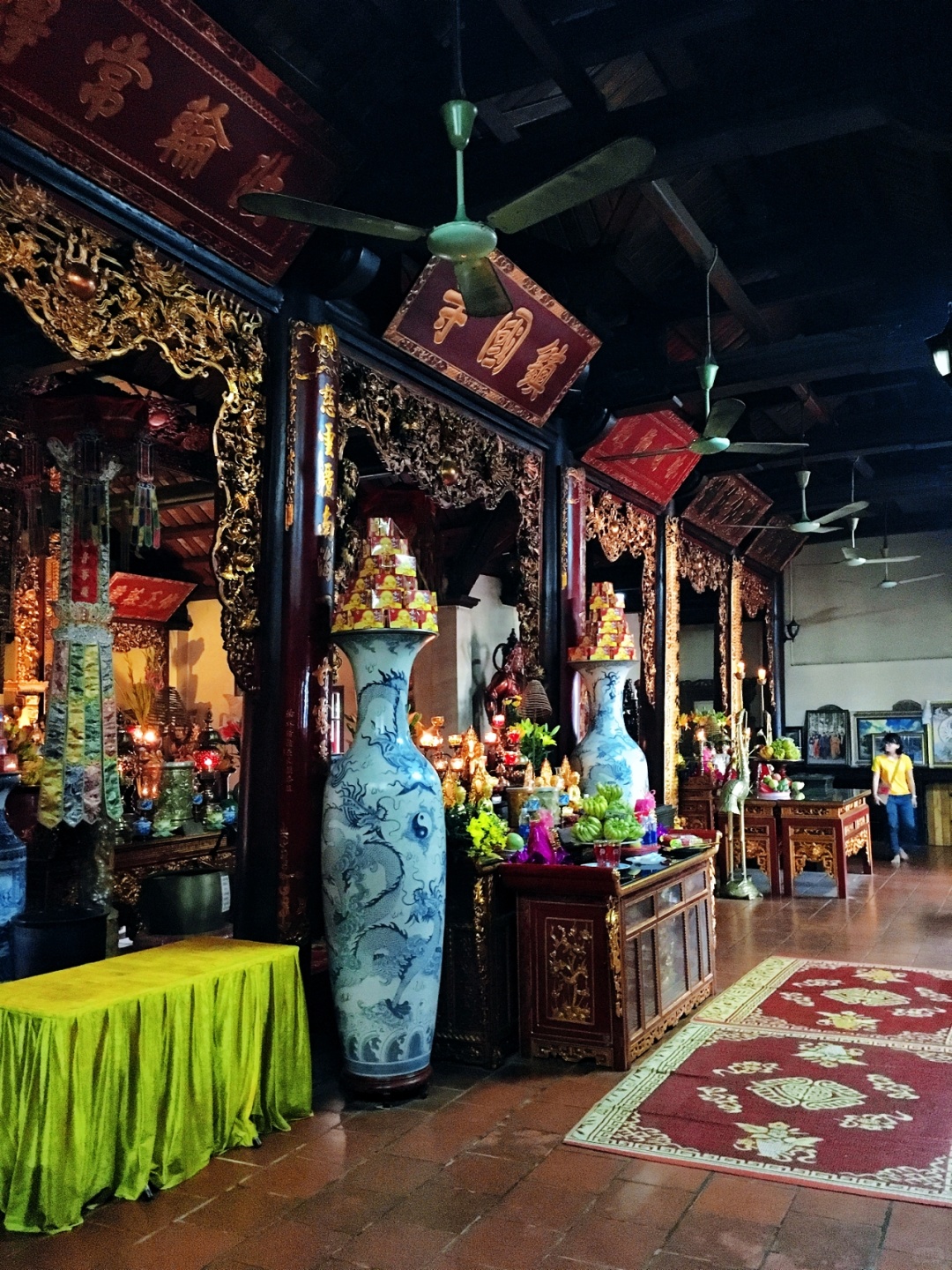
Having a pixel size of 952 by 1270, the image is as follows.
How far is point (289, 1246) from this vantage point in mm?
2533

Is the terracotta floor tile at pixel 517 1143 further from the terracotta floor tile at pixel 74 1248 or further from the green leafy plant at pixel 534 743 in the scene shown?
the green leafy plant at pixel 534 743

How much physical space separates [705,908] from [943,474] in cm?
653

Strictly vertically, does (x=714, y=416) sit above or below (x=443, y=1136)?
above

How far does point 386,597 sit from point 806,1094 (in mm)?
2353

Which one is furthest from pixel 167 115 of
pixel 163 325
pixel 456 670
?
pixel 456 670

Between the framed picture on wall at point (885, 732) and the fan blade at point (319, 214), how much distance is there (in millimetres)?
10339

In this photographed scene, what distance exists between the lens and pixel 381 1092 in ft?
11.6

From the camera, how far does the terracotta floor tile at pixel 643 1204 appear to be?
105 inches

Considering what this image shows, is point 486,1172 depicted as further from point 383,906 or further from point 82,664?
point 82,664

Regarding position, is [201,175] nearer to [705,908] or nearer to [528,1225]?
[528,1225]

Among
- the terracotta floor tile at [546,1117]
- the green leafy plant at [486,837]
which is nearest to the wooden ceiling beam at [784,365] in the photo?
the green leafy plant at [486,837]

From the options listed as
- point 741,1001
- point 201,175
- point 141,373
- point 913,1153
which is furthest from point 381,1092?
point 141,373

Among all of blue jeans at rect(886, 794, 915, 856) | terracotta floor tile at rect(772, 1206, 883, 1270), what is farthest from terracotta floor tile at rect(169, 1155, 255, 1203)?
blue jeans at rect(886, 794, 915, 856)

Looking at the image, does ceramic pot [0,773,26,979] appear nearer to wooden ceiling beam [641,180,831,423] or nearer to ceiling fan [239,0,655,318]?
ceiling fan [239,0,655,318]
